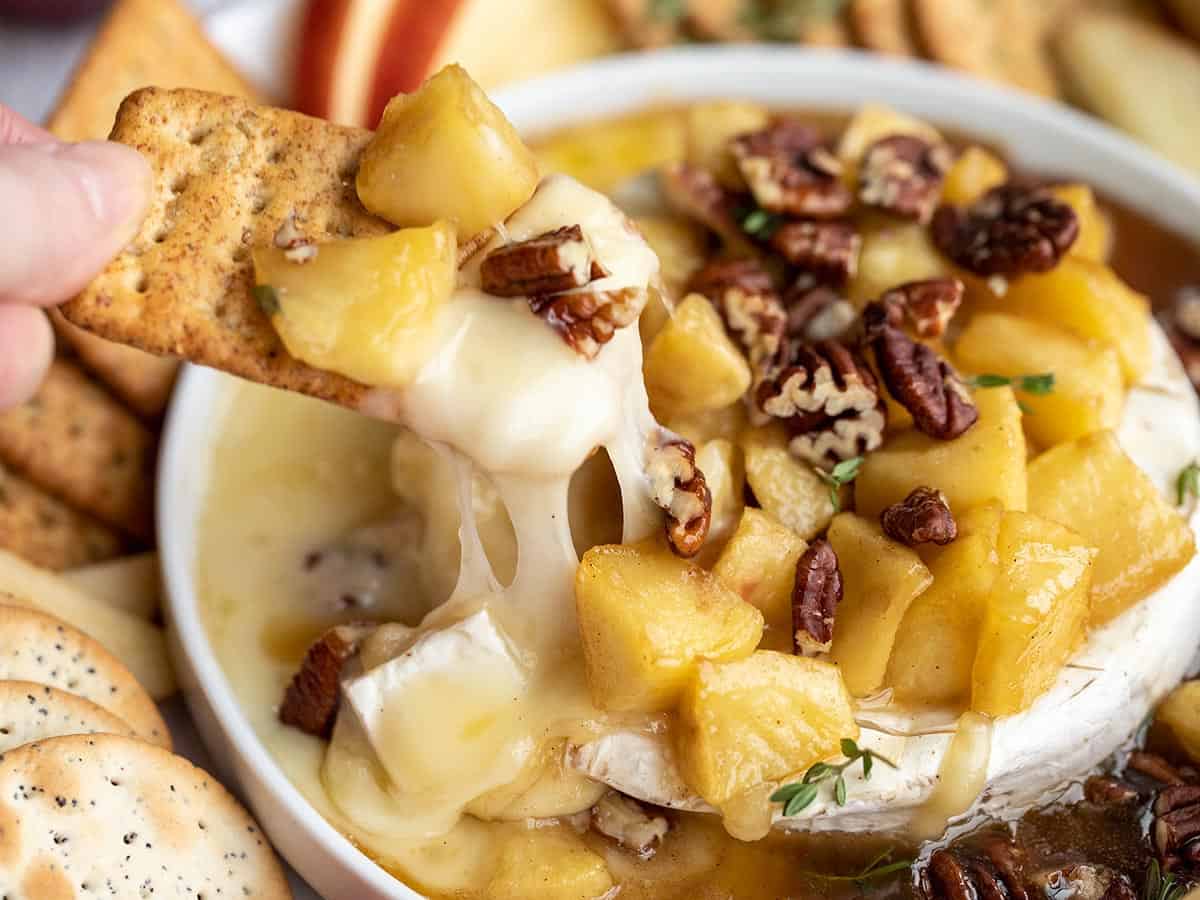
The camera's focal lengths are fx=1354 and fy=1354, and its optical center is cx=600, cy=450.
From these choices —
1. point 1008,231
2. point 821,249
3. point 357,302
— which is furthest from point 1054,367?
point 357,302

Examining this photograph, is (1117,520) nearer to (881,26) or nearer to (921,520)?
(921,520)

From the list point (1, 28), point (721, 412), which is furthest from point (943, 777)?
point (1, 28)

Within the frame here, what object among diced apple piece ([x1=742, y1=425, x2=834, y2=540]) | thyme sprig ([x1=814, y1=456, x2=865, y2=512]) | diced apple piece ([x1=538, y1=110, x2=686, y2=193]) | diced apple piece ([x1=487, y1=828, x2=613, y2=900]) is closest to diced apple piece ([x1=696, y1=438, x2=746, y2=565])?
diced apple piece ([x1=742, y1=425, x2=834, y2=540])

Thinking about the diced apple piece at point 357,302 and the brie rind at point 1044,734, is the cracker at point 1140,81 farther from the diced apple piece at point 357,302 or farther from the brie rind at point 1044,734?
the diced apple piece at point 357,302

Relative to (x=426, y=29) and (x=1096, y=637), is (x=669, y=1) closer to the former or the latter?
(x=426, y=29)

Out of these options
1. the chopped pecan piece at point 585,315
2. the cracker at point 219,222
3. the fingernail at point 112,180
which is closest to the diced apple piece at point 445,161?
the cracker at point 219,222

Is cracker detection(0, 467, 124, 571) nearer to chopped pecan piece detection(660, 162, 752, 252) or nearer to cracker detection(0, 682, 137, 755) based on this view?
cracker detection(0, 682, 137, 755)
